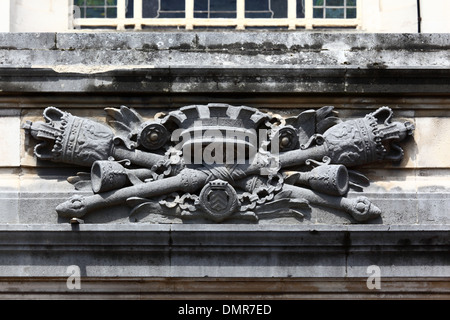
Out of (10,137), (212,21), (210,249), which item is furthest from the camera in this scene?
(212,21)

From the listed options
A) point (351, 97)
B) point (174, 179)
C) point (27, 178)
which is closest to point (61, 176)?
point (27, 178)

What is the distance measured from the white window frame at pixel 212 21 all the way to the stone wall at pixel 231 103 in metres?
0.58

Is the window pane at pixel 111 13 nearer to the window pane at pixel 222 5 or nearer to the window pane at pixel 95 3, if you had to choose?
the window pane at pixel 95 3

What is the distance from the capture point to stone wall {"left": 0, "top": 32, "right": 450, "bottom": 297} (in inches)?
355

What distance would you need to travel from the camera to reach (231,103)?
9.36 meters

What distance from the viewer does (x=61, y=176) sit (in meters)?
9.29

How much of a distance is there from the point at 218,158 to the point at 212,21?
157cm

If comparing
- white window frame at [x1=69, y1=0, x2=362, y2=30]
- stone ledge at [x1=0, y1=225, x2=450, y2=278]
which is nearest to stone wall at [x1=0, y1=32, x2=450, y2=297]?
stone ledge at [x1=0, y1=225, x2=450, y2=278]

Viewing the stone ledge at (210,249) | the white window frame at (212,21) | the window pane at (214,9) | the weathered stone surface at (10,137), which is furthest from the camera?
the window pane at (214,9)

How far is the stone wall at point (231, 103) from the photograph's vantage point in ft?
29.6

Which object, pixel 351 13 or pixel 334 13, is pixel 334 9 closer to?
pixel 334 13

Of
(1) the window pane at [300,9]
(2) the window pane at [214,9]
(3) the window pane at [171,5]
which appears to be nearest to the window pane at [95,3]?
(3) the window pane at [171,5]

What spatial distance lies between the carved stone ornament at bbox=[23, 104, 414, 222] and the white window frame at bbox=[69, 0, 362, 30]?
111cm

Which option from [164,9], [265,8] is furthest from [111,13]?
[265,8]
